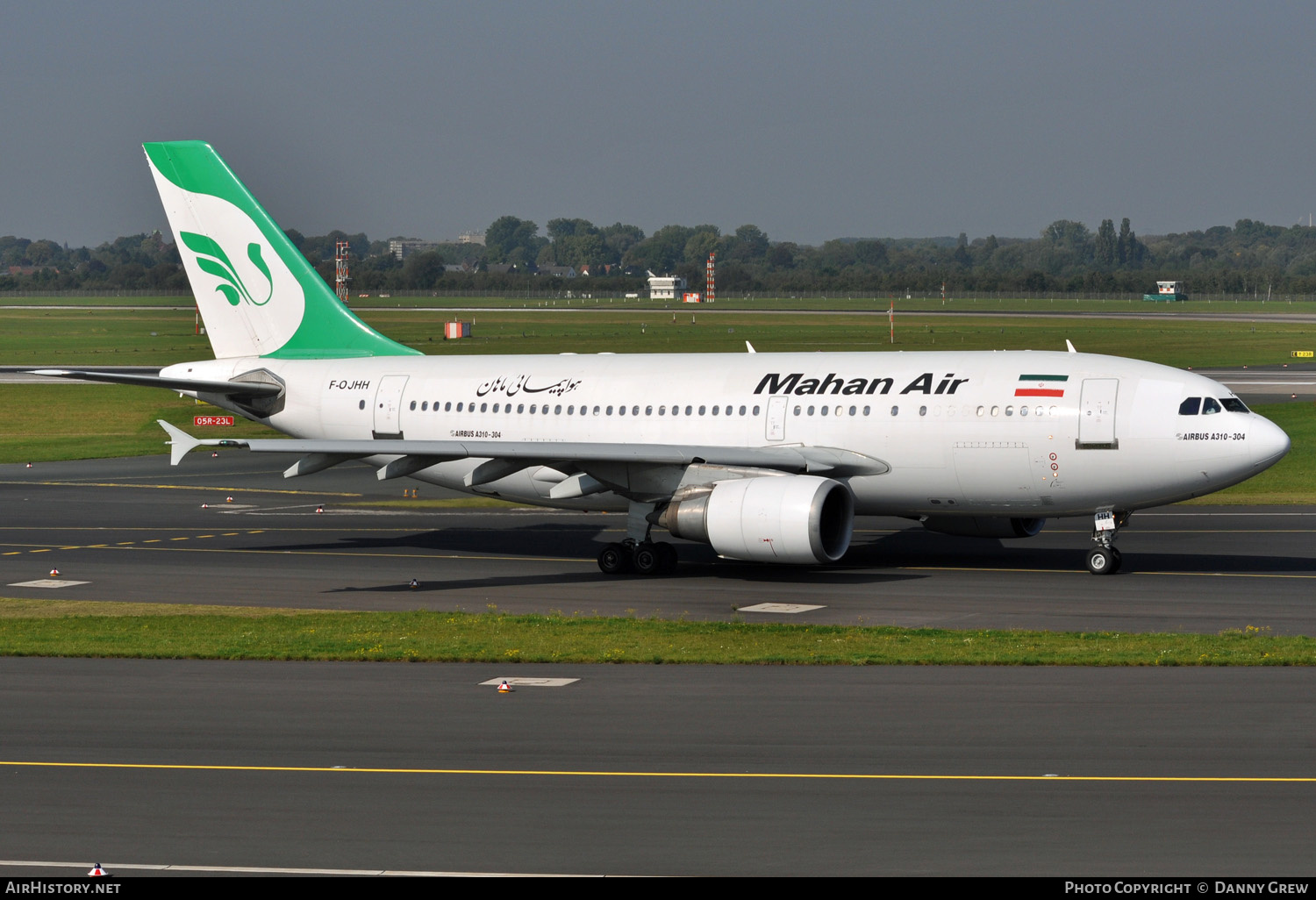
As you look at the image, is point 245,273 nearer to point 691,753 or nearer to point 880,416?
point 880,416

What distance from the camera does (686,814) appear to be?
53.8 feet

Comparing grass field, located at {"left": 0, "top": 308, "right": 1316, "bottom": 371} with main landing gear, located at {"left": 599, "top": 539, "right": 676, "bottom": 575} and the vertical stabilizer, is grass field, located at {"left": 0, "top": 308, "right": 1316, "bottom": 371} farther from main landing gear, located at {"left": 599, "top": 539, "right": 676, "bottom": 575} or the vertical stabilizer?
main landing gear, located at {"left": 599, "top": 539, "right": 676, "bottom": 575}

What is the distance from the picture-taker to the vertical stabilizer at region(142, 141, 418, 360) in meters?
42.7

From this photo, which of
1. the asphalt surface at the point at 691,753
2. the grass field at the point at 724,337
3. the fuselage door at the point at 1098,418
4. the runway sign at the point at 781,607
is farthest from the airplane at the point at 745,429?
the grass field at the point at 724,337

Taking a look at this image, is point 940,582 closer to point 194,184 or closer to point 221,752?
point 221,752

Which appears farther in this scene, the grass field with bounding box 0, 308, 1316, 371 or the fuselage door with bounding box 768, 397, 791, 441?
the grass field with bounding box 0, 308, 1316, 371

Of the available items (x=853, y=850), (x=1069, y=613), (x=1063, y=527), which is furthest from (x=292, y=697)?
(x=1063, y=527)

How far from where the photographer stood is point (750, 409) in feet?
121

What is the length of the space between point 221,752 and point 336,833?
162 inches

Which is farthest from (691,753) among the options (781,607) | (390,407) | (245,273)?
(245,273)

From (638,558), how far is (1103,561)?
10632mm

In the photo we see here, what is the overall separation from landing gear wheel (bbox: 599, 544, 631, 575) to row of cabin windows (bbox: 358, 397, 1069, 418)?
3.87m

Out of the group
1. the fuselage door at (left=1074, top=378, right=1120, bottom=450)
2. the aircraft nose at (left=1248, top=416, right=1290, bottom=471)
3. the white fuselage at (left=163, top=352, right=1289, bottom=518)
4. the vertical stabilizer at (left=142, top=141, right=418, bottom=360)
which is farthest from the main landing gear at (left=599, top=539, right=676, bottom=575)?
the aircraft nose at (left=1248, top=416, right=1290, bottom=471)

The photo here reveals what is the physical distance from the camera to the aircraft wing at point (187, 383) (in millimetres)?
35463
